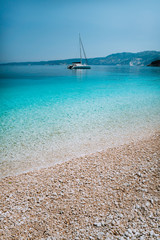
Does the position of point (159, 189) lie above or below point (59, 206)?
above

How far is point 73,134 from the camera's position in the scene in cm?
897

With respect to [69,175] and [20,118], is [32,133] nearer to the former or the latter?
[20,118]

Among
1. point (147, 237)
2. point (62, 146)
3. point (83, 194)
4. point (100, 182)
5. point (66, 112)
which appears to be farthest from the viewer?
point (66, 112)

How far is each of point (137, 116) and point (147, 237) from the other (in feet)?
32.7

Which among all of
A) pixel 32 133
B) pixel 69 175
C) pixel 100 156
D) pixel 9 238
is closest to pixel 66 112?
pixel 32 133

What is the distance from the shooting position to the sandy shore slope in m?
3.18

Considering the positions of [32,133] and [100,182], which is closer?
[100,182]

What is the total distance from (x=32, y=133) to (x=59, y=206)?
6156 millimetres

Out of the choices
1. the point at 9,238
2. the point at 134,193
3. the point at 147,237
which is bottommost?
the point at 9,238

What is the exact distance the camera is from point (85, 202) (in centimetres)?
374

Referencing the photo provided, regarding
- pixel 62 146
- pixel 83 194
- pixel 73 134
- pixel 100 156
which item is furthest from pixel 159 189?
pixel 73 134

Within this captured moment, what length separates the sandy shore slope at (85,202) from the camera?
3182 millimetres

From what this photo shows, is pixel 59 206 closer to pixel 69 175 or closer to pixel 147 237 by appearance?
pixel 69 175

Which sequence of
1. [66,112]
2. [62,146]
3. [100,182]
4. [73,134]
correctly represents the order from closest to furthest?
[100,182] → [62,146] → [73,134] → [66,112]
